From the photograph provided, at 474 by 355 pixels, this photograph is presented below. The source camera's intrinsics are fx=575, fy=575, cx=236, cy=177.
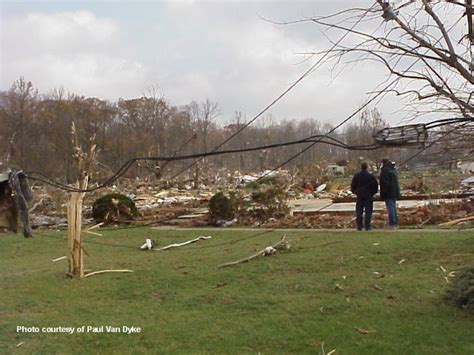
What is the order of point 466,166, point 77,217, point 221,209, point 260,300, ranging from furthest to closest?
point 221,209 < point 77,217 < point 260,300 < point 466,166

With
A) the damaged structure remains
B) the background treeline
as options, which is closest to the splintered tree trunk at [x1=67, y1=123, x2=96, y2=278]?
the damaged structure remains

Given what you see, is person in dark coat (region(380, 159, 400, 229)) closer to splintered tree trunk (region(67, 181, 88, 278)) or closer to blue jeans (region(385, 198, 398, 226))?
blue jeans (region(385, 198, 398, 226))

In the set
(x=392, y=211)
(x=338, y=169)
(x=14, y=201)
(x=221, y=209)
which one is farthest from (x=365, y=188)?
(x=338, y=169)

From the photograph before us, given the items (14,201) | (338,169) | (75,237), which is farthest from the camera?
(338,169)

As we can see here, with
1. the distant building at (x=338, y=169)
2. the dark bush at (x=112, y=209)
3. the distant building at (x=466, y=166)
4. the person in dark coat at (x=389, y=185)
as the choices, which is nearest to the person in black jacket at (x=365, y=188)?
the person in dark coat at (x=389, y=185)

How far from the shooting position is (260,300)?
7.59 metres

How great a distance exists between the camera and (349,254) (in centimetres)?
1033

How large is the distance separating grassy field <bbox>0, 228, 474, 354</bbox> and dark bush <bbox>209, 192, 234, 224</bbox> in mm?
5062

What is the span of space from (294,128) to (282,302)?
48106 millimetres

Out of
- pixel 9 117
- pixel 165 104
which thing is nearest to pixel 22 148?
pixel 9 117

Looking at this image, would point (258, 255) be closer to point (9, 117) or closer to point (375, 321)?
point (375, 321)

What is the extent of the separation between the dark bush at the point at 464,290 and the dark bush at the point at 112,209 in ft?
47.1

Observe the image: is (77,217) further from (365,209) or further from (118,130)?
(118,130)

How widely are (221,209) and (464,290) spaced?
37.6ft
